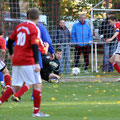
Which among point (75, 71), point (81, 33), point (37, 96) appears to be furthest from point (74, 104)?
point (81, 33)

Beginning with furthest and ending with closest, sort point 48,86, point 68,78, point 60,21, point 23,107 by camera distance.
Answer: point 60,21 < point 68,78 < point 48,86 < point 23,107

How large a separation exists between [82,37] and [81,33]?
0.19 m

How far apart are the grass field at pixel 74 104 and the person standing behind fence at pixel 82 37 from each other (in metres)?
4.10

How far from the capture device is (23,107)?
31.1ft

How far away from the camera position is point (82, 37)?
18.4 meters

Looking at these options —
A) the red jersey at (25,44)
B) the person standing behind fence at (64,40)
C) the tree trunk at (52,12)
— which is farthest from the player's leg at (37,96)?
the tree trunk at (52,12)

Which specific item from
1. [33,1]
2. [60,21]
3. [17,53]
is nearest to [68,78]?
[60,21]

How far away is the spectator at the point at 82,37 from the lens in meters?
18.1

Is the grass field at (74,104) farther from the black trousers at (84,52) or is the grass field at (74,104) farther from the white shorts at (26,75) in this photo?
the black trousers at (84,52)

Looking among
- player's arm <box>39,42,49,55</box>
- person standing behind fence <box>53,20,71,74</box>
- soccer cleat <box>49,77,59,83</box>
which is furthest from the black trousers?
player's arm <box>39,42,49,55</box>

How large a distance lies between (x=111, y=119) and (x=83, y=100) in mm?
2940

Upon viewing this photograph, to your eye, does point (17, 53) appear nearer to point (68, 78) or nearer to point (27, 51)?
point (27, 51)

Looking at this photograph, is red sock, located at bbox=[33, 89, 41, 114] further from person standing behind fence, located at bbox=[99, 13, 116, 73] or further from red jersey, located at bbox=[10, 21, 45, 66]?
person standing behind fence, located at bbox=[99, 13, 116, 73]

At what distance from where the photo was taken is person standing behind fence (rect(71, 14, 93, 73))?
18109 mm
